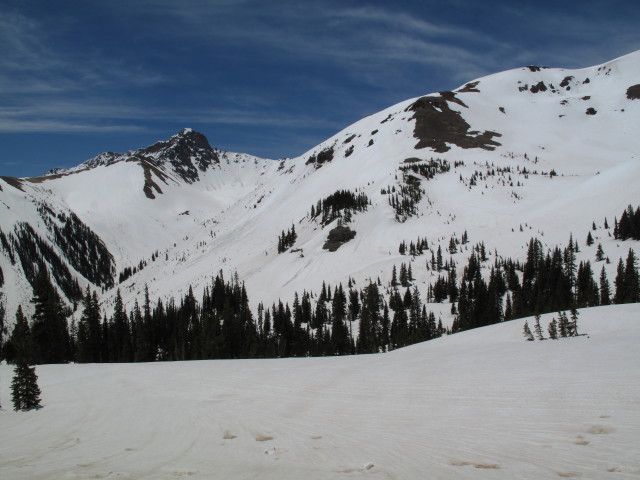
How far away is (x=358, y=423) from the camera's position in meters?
9.62

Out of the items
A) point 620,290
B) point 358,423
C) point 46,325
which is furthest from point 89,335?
point 620,290

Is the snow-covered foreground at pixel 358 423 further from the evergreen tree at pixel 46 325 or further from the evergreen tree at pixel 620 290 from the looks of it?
the evergreen tree at pixel 620 290

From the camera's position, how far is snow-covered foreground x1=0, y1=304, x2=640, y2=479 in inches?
265

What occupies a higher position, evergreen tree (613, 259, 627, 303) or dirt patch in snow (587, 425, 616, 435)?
evergreen tree (613, 259, 627, 303)

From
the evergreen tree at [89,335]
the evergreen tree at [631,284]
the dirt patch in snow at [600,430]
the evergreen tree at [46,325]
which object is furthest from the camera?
the evergreen tree at [89,335]

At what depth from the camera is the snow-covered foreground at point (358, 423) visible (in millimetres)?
6730

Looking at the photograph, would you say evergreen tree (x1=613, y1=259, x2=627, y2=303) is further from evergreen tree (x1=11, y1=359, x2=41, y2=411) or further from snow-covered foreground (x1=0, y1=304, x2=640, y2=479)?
evergreen tree (x1=11, y1=359, x2=41, y2=411)

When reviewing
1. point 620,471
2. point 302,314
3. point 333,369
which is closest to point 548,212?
point 302,314

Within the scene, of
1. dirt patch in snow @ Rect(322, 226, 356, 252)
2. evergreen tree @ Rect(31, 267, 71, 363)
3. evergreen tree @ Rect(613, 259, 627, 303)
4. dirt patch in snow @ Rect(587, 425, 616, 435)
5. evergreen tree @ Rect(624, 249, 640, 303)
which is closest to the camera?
dirt patch in snow @ Rect(587, 425, 616, 435)

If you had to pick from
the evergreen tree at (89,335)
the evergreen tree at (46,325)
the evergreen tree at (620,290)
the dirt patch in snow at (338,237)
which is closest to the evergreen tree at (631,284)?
the evergreen tree at (620,290)

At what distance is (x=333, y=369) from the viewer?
56.0 feet

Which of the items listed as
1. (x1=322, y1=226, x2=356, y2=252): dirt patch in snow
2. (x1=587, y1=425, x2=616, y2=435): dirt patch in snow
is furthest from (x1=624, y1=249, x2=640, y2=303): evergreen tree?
(x1=322, y1=226, x2=356, y2=252): dirt patch in snow

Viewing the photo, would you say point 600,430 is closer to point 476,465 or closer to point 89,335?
point 476,465

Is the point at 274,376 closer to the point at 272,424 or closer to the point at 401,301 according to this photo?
Result: the point at 272,424
